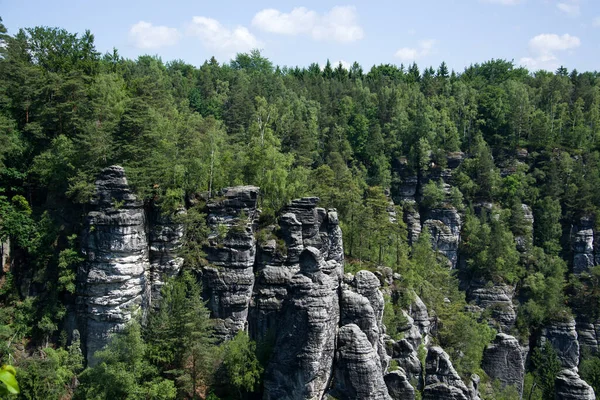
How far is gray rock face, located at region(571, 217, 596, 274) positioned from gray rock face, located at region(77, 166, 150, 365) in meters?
64.0

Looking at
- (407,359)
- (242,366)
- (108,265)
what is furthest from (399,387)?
(108,265)

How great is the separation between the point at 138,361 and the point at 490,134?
77363 millimetres

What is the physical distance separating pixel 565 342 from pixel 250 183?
45.4 meters

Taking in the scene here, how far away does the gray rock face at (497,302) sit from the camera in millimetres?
66062

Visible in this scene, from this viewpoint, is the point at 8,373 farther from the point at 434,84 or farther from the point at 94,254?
the point at 434,84

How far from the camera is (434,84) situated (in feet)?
354

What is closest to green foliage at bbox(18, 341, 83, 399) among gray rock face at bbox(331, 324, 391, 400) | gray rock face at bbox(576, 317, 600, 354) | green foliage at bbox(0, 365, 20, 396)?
gray rock face at bbox(331, 324, 391, 400)

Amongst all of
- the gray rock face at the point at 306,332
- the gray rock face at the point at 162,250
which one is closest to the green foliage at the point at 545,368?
the gray rock face at the point at 306,332

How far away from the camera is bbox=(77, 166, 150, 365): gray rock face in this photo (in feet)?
113

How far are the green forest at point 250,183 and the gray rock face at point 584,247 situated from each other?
4.54 feet

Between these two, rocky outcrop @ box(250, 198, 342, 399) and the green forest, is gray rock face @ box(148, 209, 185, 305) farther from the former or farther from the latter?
rocky outcrop @ box(250, 198, 342, 399)

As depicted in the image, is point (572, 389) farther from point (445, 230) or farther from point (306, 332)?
point (445, 230)

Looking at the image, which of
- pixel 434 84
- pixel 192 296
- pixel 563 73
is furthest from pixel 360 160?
pixel 563 73

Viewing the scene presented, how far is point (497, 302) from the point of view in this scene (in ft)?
222
